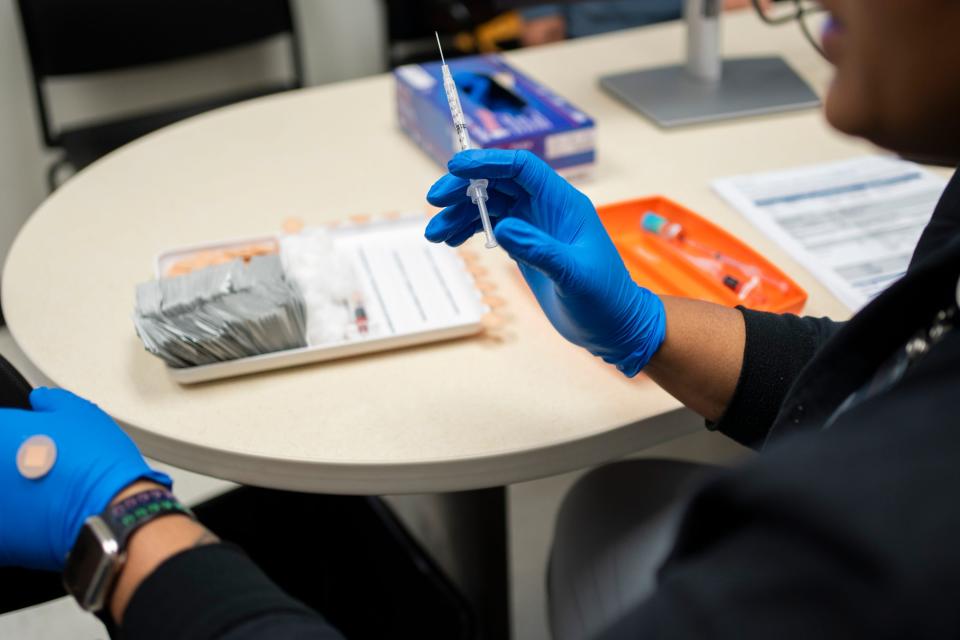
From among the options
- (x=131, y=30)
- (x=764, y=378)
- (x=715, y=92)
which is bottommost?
(x=764, y=378)

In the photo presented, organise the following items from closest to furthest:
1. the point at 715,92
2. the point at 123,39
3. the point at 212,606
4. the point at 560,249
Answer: the point at 212,606 → the point at 560,249 → the point at 715,92 → the point at 123,39

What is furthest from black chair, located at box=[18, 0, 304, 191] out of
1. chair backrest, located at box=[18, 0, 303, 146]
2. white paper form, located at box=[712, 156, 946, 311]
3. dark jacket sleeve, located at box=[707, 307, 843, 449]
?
dark jacket sleeve, located at box=[707, 307, 843, 449]

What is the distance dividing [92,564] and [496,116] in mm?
771

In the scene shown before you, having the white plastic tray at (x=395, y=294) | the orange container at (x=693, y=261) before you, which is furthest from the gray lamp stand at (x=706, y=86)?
the white plastic tray at (x=395, y=294)

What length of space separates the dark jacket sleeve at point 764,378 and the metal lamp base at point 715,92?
0.58m

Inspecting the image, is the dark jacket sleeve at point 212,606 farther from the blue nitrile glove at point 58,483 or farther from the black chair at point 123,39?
the black chair at point 123,39

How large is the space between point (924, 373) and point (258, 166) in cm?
100

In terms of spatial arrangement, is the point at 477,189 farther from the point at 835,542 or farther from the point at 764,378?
the point at 835,542

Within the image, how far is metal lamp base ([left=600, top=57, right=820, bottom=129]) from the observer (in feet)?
4.46

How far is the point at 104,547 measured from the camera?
0.64 m

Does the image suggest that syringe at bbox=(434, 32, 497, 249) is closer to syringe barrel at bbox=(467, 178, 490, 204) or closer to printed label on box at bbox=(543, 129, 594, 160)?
syringe barrel at bbox=(467, 178, 490, 204)

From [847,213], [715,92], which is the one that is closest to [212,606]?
[847,213]

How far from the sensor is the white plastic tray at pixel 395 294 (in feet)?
2.83

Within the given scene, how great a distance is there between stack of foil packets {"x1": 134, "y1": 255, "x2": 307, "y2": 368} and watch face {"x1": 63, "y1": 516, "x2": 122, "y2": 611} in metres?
0.20
